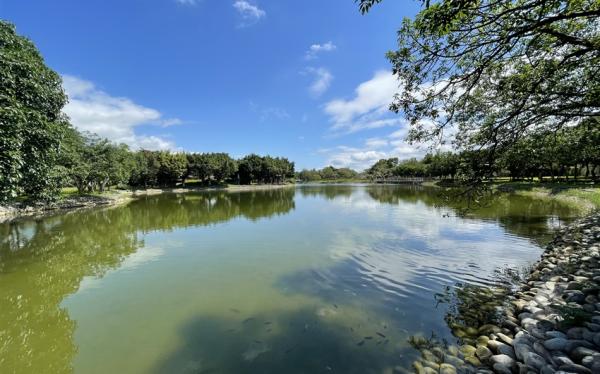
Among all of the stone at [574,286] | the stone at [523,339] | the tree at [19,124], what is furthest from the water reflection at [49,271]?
the stone at [574,286]

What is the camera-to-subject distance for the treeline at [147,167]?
123ft

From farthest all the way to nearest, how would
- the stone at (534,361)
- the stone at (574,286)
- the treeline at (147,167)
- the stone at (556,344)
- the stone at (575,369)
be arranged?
the treeline at (147,167), the stone at (574,286), the stone at (556,344), the stone at (534,361), the stone at (575,369)

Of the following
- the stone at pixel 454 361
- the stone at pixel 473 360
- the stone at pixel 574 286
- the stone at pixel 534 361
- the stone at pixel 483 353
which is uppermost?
the stone at pixel 574 286

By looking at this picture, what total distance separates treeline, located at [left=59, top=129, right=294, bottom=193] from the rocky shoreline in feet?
58.0

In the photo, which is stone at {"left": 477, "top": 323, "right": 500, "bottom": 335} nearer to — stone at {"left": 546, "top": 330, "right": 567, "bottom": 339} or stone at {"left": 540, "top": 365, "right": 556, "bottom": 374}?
stone at {"left": 546, "top": 330, "right": 567, "bottom": 339}

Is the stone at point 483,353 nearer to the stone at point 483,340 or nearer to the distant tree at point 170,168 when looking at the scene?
the stone at point 483,340

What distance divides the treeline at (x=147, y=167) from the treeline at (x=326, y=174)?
129 feet

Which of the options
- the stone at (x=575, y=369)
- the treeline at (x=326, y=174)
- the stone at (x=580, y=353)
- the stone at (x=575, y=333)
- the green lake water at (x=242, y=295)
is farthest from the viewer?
the treeline at (x=326, y=174)

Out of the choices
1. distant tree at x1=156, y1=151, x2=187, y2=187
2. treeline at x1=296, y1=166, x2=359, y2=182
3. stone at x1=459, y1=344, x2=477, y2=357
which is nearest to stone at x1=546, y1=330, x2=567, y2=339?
stone at x1=459, y1=344, x2=477, y2=357

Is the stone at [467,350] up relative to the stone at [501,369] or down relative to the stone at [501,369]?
down

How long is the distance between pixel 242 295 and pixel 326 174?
545 ft

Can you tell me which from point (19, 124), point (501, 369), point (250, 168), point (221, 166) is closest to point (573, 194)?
point (501, 369)

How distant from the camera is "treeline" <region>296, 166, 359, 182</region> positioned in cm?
16525

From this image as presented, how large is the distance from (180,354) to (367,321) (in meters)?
4.11
